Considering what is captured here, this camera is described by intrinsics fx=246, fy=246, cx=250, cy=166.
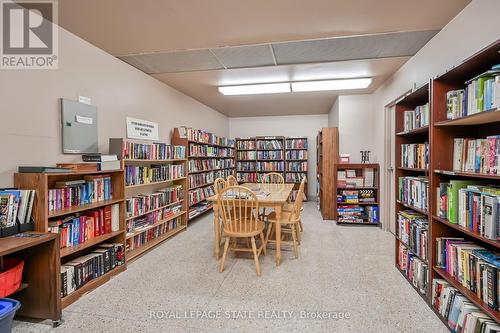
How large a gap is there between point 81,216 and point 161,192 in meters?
1.34

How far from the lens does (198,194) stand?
482 centimetres

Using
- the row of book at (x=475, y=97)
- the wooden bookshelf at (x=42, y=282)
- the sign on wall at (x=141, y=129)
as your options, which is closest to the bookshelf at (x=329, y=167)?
the row of book at (x=475, y=97)

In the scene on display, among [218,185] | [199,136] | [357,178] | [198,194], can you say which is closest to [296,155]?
[357,178]

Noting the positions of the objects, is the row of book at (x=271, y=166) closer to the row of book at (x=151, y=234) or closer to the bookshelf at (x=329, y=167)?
the bookshelf at (x=329, y=167)

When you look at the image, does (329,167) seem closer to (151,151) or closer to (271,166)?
(271,166)

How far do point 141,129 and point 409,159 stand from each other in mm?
3309

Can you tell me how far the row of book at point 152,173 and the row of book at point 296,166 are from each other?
3.34m

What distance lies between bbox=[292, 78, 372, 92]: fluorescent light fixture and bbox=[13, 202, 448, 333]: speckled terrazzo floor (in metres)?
2.51

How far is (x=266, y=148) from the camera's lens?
22.2ft

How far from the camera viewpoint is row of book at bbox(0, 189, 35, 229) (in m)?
1.75

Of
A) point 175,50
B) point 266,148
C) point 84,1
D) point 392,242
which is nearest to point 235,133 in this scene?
point 266,148

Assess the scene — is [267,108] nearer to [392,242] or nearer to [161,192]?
[161,192]

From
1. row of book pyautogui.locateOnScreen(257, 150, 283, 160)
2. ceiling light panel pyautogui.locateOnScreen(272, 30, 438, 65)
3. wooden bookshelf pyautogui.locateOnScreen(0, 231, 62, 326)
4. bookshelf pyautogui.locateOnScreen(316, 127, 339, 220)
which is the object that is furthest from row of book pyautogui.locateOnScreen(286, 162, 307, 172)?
wooden bookshelf pyautogui.locateOnScreen(0, 231, 62, 326)

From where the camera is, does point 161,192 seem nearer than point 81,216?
No
